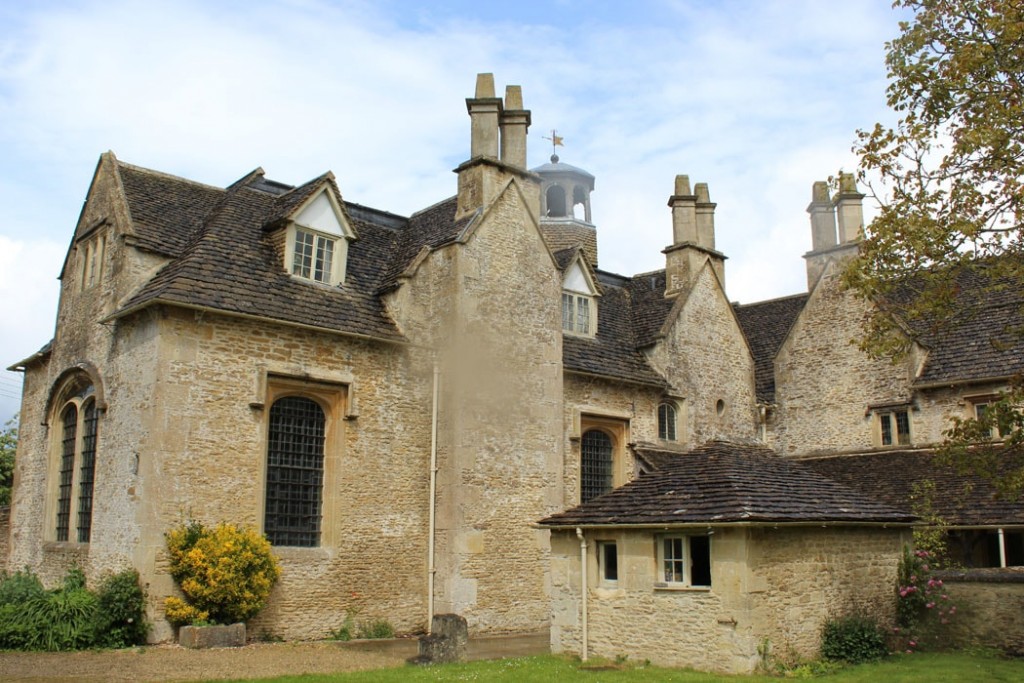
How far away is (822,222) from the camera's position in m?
30.2

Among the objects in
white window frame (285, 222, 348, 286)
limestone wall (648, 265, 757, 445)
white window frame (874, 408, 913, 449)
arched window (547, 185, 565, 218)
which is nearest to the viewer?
white window frame (285, 222, 348, 286)

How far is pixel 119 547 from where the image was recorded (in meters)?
17.3

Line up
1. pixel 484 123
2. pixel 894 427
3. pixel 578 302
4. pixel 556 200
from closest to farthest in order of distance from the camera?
pixel 484 123
pixel 578 302
pixel 894 427
pixel 556 200

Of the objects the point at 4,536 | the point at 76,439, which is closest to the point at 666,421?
the point at 76,439

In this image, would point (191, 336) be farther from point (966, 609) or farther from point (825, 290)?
point (825, 290)

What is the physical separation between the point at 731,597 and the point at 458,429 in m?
7.97

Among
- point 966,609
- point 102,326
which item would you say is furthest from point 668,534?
point 102,326

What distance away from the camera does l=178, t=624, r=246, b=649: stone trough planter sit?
630 inches

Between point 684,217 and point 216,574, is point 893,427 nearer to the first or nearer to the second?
point 684,217

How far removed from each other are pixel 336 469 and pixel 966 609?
1230 centimetres

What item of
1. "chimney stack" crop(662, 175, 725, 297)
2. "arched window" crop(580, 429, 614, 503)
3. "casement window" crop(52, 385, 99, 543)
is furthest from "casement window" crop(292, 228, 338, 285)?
"chimney stack" crop(662, 175, 725, 297)

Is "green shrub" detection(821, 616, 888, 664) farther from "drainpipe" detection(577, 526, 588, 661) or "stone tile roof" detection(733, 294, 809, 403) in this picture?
"stone tile roof" detection(733, 294, 809, 403)

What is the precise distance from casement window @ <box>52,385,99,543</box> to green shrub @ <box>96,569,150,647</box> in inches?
108

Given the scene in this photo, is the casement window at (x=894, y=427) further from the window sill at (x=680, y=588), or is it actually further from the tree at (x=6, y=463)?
the tree at (x=6, y=463)
